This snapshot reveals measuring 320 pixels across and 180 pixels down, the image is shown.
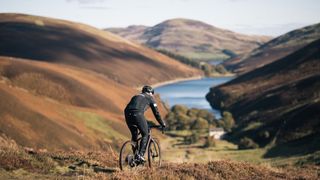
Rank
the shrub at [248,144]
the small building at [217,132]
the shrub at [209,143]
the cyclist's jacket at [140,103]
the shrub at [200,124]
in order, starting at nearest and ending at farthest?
the cyclist's jacket at [140,103]
the shrub at [248,144]
the shrub at [209,143]
the small building at [217,132]
the shrub at [200,124]

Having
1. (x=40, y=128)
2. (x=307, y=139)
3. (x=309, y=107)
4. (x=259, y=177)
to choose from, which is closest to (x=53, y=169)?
(x=259, y=177)

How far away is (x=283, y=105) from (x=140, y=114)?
395 feet

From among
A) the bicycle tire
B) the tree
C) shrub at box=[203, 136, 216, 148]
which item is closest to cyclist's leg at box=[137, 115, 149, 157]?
the bicycle tire

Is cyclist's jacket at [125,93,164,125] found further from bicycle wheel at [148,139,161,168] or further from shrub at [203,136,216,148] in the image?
shrub at [203,136,216,148]

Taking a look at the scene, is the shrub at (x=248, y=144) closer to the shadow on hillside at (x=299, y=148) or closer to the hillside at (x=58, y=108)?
the shadow on hillside at (x=299, y=148)

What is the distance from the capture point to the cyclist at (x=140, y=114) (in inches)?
617

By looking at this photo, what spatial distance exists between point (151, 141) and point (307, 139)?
6387 cm

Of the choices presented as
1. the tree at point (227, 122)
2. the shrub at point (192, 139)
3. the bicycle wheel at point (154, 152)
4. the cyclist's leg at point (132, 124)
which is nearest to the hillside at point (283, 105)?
the tree at point (227, 122)

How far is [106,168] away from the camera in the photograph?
18016 millimetres

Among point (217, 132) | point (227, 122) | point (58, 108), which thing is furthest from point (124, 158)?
point (227, 122)

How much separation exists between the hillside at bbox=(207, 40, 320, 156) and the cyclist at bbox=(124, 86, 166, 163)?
50184 millimetres

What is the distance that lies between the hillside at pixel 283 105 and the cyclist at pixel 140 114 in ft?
165

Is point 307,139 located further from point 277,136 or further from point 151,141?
point 151,141

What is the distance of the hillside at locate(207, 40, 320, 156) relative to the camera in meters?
85.4
